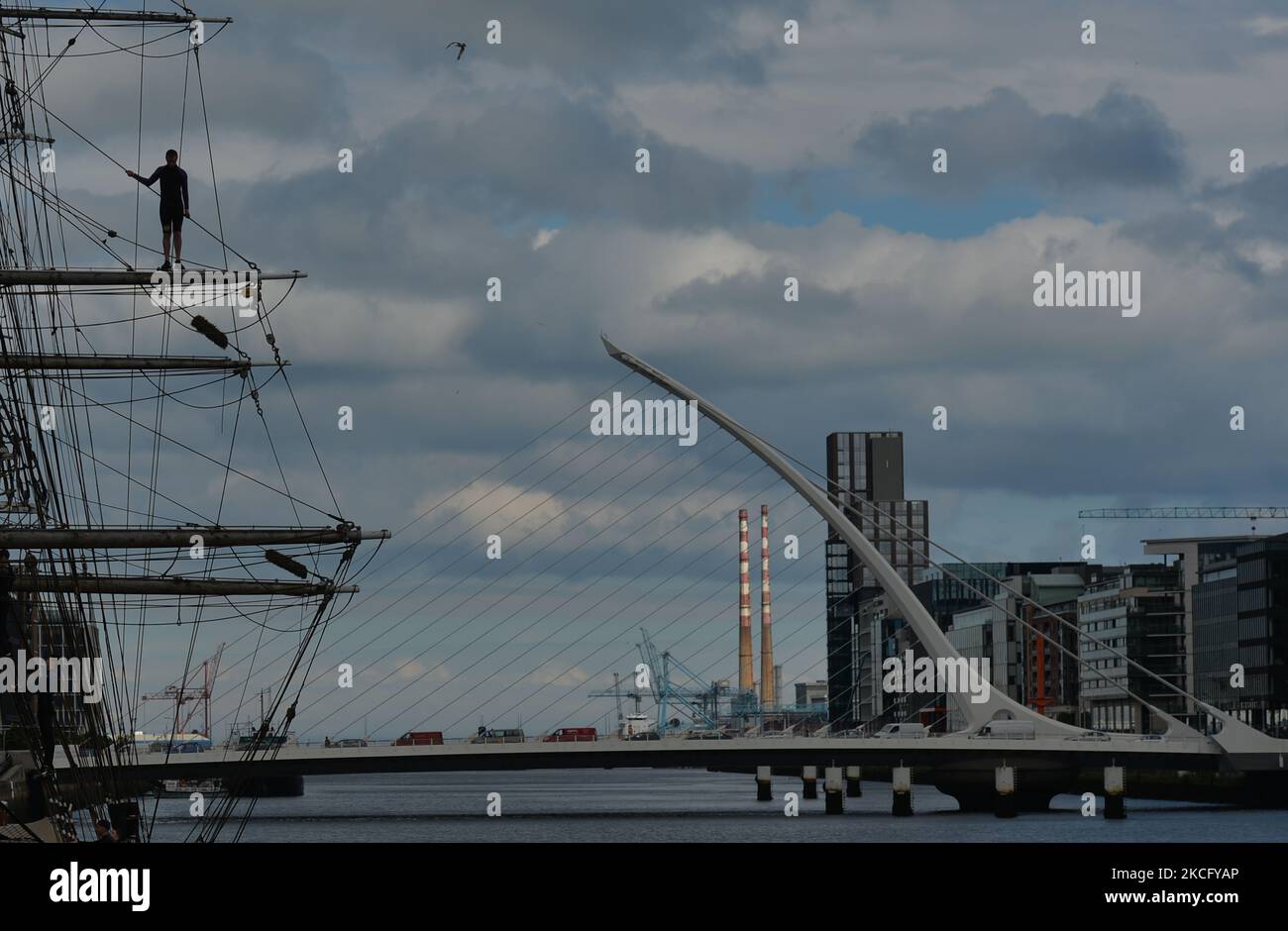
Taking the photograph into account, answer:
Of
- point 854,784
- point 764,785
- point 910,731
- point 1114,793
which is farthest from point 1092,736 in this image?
point 764,785

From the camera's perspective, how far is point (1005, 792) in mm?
86375

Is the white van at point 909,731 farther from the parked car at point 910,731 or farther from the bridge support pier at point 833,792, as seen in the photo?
the bridge support pier at point 833,792

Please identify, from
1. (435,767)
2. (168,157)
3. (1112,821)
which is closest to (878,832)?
(1112,821)

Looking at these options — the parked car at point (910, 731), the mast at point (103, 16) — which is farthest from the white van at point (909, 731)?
the mast at point (103, 16)

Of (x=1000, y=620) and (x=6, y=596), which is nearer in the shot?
(x=6, y=596)

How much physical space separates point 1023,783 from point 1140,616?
63306mm

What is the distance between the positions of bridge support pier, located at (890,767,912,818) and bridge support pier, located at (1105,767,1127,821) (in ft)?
28.6

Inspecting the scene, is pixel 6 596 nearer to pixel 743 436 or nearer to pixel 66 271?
pixel 66 271

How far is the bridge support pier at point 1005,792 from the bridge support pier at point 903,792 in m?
3.94

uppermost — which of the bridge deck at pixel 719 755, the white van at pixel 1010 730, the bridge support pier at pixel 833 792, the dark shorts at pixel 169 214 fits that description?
the dark shorts at pixel 169 214

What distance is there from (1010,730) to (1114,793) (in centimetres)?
943

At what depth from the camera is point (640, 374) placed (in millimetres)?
102188

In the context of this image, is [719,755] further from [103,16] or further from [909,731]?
[103,16]

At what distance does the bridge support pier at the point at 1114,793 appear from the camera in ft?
274
